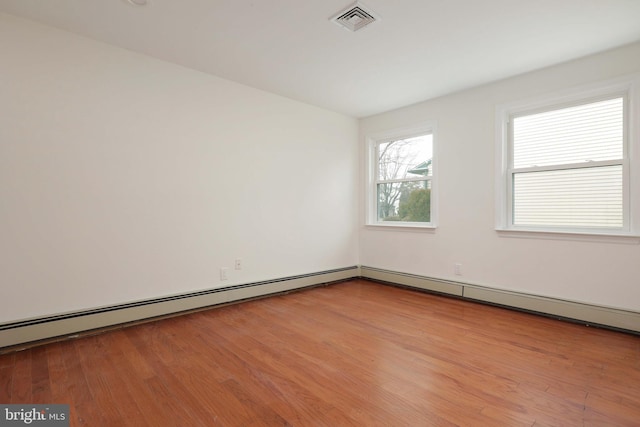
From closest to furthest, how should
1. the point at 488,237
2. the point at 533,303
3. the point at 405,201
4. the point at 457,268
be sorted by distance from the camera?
1. the point at 533,303
2. the point at 488,237
3. the point at 457,268
4. the point at 405,201

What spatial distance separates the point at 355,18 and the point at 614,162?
8.68 ft

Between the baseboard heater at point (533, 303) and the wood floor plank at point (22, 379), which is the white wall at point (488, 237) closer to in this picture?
the baseboard heater at point (533, 303)

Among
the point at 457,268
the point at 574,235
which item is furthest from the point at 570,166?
the point at 457,268

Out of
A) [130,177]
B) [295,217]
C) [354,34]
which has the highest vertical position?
[354,34]

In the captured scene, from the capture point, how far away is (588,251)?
296 cm

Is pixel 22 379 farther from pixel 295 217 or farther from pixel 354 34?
pixel 354 34

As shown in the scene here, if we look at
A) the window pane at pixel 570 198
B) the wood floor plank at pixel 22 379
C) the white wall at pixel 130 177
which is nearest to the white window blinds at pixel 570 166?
the window pane at pixel 570 198

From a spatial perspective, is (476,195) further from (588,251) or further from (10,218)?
(10,218)

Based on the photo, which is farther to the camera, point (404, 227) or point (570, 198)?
point (404, 227)

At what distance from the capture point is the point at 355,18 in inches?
94.9

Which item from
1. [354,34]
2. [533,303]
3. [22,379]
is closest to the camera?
[22,379]

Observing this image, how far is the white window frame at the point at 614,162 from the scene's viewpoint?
2740 millimetres

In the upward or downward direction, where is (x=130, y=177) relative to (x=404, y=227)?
upward

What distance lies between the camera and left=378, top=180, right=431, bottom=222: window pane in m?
4.32
